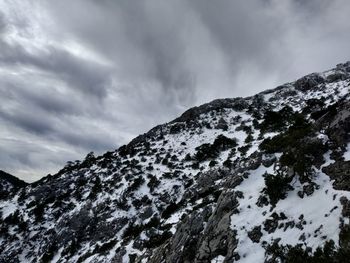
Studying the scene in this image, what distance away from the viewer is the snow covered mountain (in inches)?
623

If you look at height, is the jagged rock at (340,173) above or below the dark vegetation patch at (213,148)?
below

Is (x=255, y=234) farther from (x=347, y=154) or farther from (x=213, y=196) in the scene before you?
(x=213, y=196)

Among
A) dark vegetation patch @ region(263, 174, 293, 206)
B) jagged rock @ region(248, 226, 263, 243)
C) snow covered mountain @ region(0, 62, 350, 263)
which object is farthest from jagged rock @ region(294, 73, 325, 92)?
jagged rock @ region(248, 226, 263, 243)

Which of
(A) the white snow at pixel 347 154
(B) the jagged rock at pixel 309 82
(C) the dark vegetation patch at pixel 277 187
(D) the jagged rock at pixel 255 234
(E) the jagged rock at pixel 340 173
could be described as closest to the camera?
(E) the jagged rock at pixel 340 173

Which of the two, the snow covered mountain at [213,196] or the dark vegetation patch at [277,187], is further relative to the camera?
the dark vegetation patch at [277,187]

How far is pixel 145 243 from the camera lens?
104ft

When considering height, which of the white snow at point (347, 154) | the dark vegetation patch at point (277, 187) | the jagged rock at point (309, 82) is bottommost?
the dark vegetation patch at point (277, 187)

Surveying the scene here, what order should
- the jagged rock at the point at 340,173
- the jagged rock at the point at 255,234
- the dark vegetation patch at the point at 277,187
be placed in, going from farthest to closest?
the dark vegetation patch at the point at 277,187
the jagged rock at the point at 255,234
the jagged rock at the point at 340,173

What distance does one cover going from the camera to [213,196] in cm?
2848

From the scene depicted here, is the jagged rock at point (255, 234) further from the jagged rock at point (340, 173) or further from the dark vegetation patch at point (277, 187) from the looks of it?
the jagged rock at point (340, 173)

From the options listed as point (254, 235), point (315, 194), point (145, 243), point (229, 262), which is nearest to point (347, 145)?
point (315, 194)

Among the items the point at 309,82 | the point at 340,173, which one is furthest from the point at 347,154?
the point at 309,82

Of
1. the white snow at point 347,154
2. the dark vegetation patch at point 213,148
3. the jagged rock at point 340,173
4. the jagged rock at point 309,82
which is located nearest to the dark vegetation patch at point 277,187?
the jagged rock at point 340,173

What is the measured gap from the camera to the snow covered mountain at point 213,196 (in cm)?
1582
